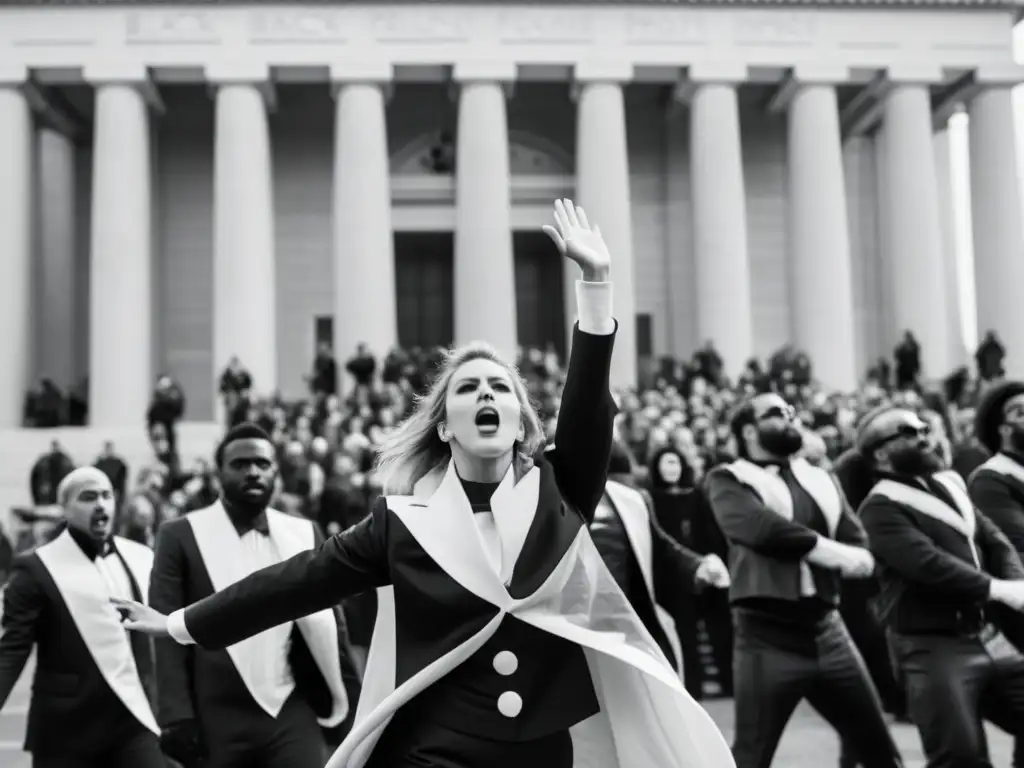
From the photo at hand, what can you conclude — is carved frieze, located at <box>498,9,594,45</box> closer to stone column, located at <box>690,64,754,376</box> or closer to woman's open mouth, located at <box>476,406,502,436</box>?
stone column, located at <box>690,64,754,376</box>

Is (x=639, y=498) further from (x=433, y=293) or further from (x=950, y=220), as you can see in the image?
(x=950, y=220)

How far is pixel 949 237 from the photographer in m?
37.9

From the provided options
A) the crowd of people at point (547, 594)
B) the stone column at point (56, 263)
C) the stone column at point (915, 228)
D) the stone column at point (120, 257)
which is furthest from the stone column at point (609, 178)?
the crowd of people at point (547, 594)

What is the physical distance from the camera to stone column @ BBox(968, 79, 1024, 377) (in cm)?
3259

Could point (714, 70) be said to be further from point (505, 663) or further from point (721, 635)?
point (505, 663)

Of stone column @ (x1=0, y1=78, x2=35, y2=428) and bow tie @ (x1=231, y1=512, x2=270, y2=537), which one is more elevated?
stone column @ (x1=0, y1=78, x2=35, y2=428)

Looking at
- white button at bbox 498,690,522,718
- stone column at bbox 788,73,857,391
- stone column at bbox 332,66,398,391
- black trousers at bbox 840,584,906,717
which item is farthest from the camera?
stone column at bbox 788,73,857,391

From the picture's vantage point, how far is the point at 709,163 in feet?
107

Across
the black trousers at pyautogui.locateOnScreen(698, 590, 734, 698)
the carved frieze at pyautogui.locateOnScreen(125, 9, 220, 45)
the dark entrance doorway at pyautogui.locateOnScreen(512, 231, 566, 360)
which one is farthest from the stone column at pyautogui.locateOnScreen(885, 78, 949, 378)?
the black trousers at pyautogui.locateOnScreen(698, 590, 734, 698)

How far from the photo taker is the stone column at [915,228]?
32000 millimetres

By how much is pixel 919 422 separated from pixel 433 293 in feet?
106

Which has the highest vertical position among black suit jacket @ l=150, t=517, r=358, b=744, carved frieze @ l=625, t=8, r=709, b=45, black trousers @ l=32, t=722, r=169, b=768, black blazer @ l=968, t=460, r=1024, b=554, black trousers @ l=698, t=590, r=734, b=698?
carved frieze @ l=625, t=8, r=709, b=45

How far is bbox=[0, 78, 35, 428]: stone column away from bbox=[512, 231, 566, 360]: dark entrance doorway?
543 inches

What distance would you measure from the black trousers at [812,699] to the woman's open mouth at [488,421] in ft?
9.22
